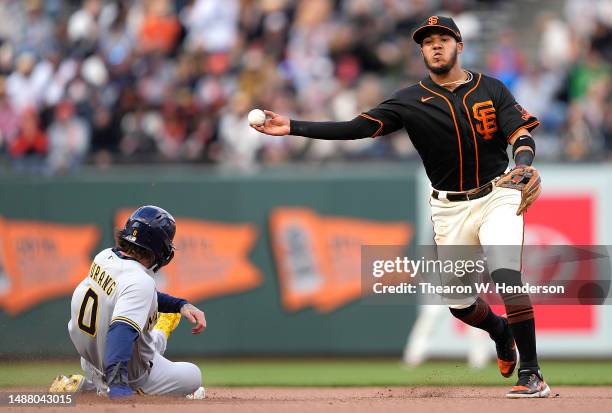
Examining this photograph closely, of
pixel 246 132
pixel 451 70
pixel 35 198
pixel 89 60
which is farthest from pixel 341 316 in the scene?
pixel 451 70

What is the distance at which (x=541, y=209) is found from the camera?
478 inches

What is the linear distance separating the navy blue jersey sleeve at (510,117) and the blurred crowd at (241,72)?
5.86 metres

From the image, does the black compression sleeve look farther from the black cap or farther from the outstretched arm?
the black cap

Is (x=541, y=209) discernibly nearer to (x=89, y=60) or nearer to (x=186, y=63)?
(x=186, y=63)

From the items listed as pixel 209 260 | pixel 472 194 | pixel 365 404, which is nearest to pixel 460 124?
pixel 472 194

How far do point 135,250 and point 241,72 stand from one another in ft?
24.8

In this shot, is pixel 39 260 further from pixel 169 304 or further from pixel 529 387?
pixel 529 387

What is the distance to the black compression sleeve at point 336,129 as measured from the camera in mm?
6875

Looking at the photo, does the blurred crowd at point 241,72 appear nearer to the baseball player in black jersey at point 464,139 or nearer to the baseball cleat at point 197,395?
the baseball player in black jersey at point 464,139

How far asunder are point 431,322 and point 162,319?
5036 millimetres

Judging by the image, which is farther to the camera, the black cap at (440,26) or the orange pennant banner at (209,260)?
the orange pennant banner at (209,260)

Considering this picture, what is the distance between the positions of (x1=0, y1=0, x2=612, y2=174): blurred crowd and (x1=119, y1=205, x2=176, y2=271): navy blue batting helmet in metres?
6.20

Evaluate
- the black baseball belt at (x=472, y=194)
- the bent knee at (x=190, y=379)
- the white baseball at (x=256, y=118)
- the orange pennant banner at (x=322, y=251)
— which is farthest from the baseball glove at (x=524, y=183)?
the orange pennant banner at (x=322, y=251)

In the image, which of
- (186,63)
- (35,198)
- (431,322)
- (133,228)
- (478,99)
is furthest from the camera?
(186,63)
